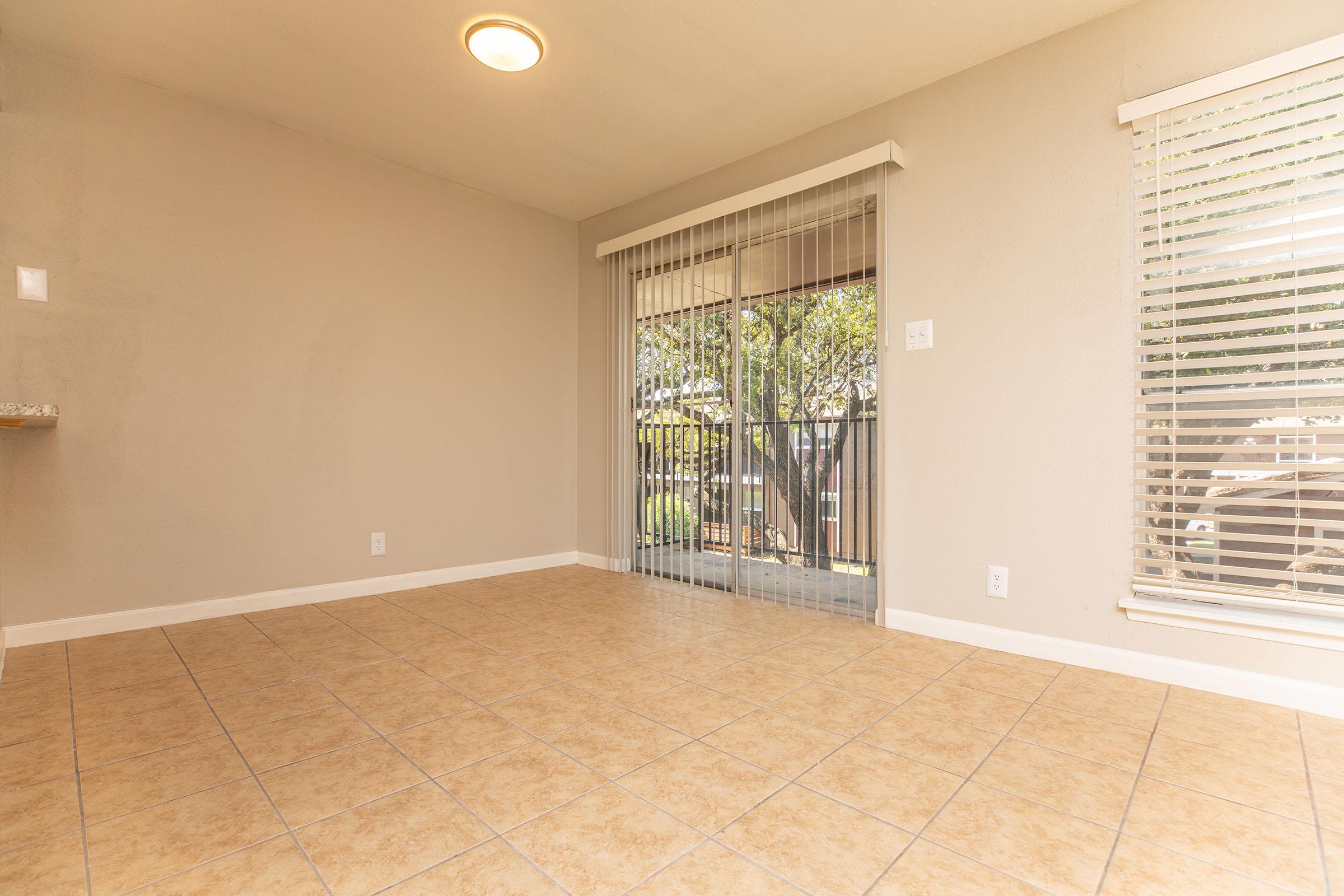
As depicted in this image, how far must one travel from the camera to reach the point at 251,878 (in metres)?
1.17

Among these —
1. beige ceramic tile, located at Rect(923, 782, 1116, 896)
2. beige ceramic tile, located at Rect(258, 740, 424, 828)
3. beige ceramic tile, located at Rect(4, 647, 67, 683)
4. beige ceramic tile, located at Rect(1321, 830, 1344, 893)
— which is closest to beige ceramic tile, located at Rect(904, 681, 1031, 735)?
beige ceramic tile, located at Rect(923, 782, 1116, 896)

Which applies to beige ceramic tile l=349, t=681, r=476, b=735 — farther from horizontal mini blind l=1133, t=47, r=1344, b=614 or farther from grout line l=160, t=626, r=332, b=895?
horizontal mini blind l=1133, t=47, r=1344, b=614

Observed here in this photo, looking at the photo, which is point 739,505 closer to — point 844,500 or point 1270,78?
point 844,500

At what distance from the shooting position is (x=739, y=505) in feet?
11.5

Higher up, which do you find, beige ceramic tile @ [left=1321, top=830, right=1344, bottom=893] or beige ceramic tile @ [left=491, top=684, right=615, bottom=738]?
beige ceramic tile @ [left=491, top=684, right=615, bottom=738]

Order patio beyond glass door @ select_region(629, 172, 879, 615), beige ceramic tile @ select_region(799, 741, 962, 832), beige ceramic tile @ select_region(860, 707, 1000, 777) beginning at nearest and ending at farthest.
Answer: beige ceramic tile @ select_region(799, 741, 962, 832) → beige ceramic tile @ select_region(860, 707, 1000, 777) → patio beyond glass door @ select_region(629, 172, 879, 615)

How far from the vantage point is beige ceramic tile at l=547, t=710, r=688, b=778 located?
1623 millimetres

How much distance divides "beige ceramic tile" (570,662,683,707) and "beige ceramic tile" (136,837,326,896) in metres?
0.98

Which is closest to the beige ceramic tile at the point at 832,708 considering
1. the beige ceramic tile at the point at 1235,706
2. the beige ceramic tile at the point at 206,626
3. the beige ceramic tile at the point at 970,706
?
the beige ceramic tile at the point at 970,706

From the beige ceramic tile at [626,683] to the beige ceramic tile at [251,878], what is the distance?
3.22 ft

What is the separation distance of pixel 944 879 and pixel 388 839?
1.11 m

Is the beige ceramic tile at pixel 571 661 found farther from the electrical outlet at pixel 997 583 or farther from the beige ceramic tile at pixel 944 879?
the electrical outlet at pixel 997 583

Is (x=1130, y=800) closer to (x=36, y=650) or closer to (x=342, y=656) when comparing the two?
(x=342, y=656)

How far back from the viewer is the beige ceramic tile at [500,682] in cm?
209
